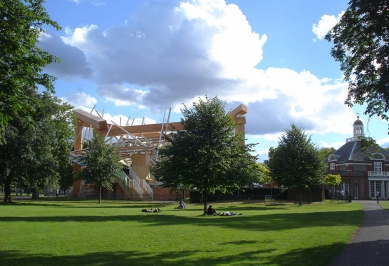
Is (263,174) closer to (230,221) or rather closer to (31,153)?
(230,221)

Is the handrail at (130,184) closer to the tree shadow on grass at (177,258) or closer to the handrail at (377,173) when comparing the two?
the handrail at (377,173)

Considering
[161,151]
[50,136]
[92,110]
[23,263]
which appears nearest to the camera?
[23,263]

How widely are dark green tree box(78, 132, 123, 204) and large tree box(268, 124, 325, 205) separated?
62.2 ft

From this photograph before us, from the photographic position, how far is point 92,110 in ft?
230

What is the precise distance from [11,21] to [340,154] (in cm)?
7127

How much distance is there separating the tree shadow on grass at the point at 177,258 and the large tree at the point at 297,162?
31215 millimetres

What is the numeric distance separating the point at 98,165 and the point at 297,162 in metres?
22.8

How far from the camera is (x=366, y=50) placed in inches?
571

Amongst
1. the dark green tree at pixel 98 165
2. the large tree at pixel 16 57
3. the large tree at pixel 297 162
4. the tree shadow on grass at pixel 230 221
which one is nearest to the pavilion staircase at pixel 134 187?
the dark green tree at pixel 98 165

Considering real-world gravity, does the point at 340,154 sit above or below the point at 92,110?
below

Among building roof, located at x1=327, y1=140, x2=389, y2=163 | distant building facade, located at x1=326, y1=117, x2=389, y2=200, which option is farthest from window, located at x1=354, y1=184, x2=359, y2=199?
building roof, located at x1=327, y1=140, x2=389, y2=163

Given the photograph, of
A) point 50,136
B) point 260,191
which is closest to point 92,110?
point 50,136

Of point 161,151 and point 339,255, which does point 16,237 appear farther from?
point 161,151

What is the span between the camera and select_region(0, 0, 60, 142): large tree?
11547 millimetres
